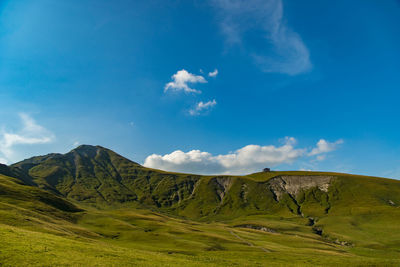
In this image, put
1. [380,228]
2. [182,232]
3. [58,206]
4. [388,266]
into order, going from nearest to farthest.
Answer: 1. [388,266]
2. [182,232]
3. [58,206]
4. [380,228]

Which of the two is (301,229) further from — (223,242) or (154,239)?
(154,239)

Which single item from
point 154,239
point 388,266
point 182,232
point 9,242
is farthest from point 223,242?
point 9,242

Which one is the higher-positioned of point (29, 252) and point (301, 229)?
point (29, 252)

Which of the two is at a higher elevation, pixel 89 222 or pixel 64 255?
pixel 64 255

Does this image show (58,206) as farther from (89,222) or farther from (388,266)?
(388,266)

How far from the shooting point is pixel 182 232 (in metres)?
113

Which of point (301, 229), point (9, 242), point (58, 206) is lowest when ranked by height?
point (301, 229)

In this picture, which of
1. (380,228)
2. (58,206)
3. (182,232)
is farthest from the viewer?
(380,228)

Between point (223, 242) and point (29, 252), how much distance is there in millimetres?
A: 83323

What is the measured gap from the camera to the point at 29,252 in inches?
1251

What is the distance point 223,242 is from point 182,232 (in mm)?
21712

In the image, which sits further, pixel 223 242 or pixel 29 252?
pixel 223 242

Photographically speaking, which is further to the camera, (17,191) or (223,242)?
(17,191)

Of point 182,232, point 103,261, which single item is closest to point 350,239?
point 182,232
